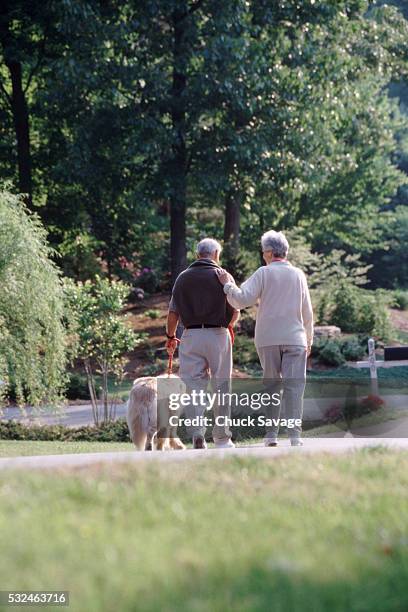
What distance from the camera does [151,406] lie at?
10.2 m

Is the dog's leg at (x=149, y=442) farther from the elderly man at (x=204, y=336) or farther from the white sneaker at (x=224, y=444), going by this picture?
the white sneaker at (x=224, y=444)

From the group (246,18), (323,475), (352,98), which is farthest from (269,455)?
(352,98)

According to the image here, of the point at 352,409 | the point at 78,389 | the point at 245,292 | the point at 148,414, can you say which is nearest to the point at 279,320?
the point at 245,292

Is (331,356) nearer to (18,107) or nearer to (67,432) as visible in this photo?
(67,432)

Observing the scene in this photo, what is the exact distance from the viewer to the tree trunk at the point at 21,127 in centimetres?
2916

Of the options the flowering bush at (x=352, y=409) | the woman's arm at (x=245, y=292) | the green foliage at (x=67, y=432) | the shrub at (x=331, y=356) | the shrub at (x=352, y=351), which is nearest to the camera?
the woman's arm at (x=245, y=292)

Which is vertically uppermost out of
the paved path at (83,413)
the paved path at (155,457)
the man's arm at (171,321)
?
the man's arm at (171,321)

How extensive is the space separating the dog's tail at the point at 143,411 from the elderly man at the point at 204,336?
1.18ft

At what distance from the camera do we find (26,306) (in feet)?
50.4

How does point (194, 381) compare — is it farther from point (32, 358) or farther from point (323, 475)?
point (32, 358)

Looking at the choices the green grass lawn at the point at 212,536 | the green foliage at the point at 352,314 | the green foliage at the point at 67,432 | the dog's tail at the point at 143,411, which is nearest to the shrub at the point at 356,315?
the green foliage at the point at 352,314

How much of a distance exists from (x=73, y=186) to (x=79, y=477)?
25211 mm

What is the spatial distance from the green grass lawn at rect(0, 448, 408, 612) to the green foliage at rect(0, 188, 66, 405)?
823 cm

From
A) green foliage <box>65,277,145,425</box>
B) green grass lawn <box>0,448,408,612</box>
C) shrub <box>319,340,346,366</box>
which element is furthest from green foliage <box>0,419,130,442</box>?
shrub <box>319,340,346,366</box>
